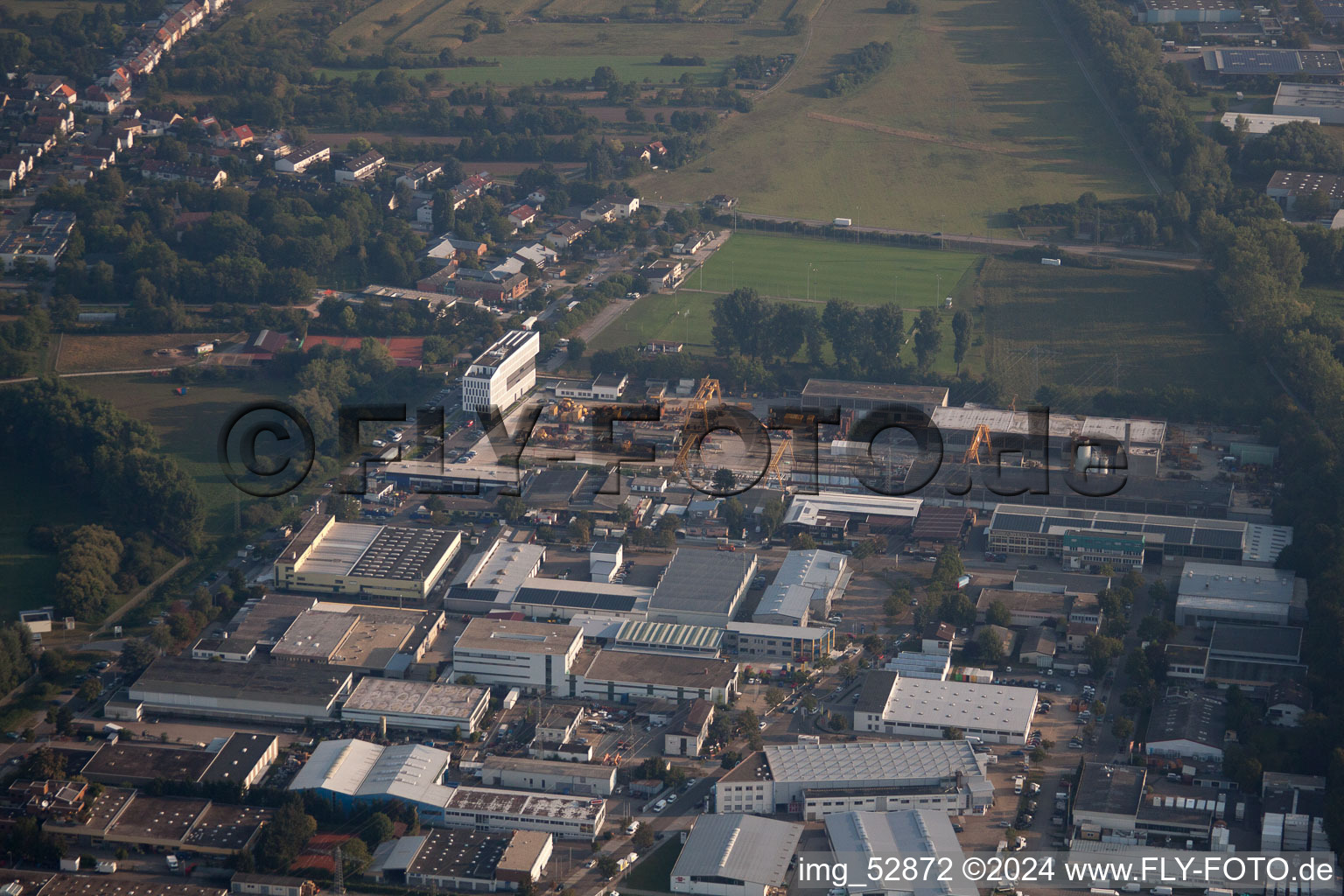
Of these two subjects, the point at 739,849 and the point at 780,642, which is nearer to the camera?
the point at 739,849

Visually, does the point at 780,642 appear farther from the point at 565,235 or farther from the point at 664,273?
the point at 565,235

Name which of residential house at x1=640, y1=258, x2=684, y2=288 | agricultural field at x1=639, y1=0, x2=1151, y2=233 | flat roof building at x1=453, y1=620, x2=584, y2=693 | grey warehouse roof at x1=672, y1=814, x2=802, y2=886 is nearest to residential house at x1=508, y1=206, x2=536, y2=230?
agricultural field at x1=639, y1=0, x2=1151, y2=233

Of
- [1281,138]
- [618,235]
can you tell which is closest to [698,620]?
[618,235]

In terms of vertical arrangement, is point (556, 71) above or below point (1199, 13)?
below

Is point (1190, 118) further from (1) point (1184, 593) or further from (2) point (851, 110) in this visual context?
(1) point (1184, 593)

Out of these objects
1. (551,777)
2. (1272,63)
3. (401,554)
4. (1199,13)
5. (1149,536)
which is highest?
(1199,13)

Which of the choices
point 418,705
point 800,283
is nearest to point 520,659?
point 418,705

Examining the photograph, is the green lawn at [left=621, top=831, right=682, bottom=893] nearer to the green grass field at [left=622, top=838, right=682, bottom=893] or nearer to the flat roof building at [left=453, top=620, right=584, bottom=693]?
the green grass field at [left=622, top=838, right=682, bottom=893]
